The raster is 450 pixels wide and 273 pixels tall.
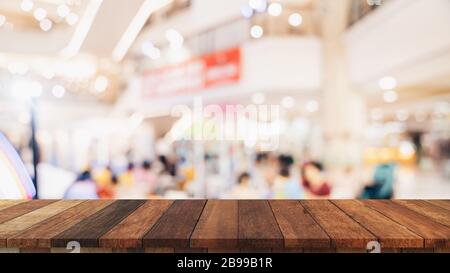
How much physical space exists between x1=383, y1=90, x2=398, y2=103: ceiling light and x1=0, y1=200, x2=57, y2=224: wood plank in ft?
23.0

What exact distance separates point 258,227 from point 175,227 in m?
0.28

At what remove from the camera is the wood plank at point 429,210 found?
1422 millimetres

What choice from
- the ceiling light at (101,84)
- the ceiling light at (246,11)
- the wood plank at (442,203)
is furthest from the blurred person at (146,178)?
the ceiling light at (101,84)

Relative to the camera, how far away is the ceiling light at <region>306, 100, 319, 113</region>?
8.39 metres

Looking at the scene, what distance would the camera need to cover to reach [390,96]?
8383 millimetres

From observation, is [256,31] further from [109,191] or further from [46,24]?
[46,24]

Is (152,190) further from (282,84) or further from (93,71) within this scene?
(93,71)

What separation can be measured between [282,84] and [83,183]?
14.0ft

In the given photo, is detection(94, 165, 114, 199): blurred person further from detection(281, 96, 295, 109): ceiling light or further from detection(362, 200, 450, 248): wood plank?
detection(281, 96, 295, 109): ceiling light

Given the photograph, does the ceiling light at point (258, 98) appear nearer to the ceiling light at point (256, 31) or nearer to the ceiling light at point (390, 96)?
the ceiling light at point (256, 31)

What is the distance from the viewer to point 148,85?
29.5ft

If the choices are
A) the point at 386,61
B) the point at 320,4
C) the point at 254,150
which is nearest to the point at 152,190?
the point at 254,150

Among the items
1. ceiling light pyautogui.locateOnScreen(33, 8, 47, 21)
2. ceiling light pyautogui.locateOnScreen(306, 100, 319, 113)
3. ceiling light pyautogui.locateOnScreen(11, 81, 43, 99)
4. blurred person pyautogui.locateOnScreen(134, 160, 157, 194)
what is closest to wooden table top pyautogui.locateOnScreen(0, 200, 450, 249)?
ceiling light pyautogui.locateOnScreen(11, 81, 43, 99)
